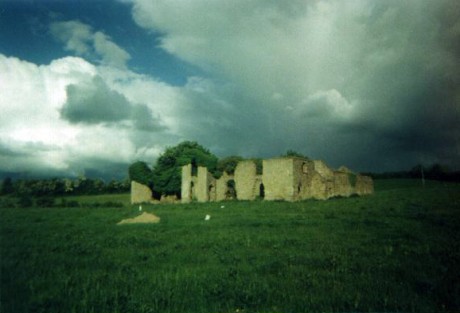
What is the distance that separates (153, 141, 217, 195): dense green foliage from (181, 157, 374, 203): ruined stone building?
4.08 m

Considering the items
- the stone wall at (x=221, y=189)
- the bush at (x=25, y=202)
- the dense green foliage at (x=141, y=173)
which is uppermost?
the dense green foliage at (x=141, y=173)

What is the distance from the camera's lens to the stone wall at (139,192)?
5012 centimetres

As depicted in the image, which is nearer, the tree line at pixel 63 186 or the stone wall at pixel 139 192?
the stone wall at pixel 139 192

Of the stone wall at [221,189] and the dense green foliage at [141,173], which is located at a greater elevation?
the dense green foliage at [141,173]

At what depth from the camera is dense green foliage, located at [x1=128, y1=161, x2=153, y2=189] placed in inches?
2000

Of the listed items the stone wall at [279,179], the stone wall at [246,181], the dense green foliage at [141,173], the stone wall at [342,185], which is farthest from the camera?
the dense green foliage at [141,173]

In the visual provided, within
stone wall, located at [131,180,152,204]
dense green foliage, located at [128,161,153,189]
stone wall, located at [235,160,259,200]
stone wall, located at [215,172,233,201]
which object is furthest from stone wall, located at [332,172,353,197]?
stone wall, located at [131,180,152,204]

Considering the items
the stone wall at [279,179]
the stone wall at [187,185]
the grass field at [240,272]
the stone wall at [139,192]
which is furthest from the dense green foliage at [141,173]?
the grass field at [240,272]

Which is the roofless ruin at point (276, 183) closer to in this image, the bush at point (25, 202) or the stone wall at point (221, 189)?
the stone wall at point (221, 189)

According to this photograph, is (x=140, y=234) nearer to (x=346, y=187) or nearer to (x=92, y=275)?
(x=92, y=275)

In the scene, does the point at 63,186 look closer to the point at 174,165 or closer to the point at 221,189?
the point at 174,165

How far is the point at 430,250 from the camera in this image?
28.4ft

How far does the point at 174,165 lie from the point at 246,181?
653 inches

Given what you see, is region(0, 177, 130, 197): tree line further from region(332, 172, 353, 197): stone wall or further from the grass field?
the grass field
